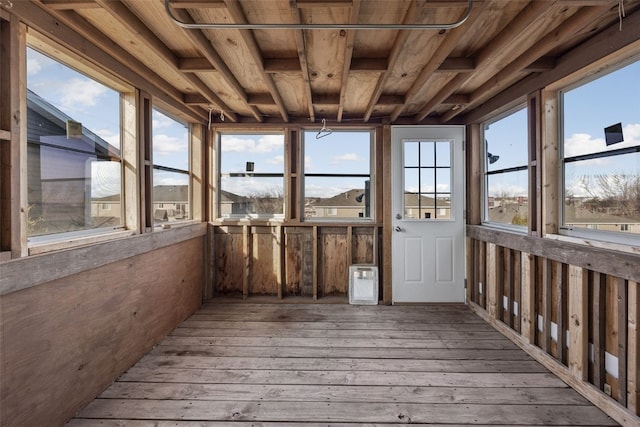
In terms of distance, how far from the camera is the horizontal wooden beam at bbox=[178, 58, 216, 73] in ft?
7.77

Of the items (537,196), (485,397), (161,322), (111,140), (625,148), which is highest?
(111,140)

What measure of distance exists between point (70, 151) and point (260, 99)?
1846 millimetres

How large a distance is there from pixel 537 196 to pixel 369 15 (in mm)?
2052

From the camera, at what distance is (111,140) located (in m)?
2.36

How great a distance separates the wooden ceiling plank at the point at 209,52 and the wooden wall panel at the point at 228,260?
1.75 m

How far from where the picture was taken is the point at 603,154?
6.81 ft

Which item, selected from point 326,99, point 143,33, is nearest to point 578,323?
point 326,99

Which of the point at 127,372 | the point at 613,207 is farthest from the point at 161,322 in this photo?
the point at 613,207

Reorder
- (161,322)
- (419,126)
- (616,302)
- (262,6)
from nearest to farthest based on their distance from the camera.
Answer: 1. (262,6)
2. (616,302)
3. (161,322)
4. (419,126)

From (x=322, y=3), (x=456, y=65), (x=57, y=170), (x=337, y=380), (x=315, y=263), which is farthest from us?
(x=315, y=263)

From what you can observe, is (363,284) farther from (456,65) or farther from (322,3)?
(322,3)

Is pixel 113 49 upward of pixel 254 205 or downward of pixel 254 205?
upward

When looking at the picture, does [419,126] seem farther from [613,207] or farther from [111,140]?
[111,140]

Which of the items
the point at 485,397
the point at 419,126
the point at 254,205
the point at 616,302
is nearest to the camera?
the point at 616,302
